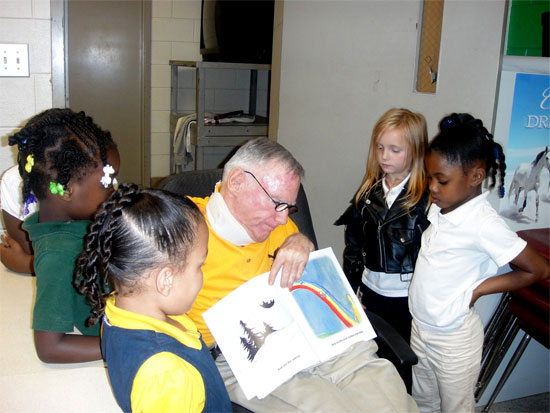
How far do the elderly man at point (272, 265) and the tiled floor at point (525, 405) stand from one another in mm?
1239

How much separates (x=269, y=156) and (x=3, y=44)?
1.45 meters

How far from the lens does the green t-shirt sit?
3.88ft

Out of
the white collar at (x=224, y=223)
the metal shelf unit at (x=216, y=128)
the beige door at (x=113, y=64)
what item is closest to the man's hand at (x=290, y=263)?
the white collar at (x=224, y=223)

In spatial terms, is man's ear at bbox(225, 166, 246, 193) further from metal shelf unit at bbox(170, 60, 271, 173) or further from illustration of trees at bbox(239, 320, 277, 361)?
metal shelf unit at bbox(170, 60, 271, 173)

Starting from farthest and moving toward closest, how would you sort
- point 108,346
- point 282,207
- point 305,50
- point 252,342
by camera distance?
point 305,50 < point 282,207 < point 252,342 < point 108,346

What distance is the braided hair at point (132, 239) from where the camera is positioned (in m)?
0.99

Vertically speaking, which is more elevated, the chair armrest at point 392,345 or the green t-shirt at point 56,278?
the green t-shirt at point 56,278

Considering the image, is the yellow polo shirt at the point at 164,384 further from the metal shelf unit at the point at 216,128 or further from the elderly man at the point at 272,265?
the metal shelf unit at the point at 216,128

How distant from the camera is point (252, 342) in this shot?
50.8 inches

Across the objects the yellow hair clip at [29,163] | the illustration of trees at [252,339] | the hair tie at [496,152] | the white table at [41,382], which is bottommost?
the white table at [41,382]

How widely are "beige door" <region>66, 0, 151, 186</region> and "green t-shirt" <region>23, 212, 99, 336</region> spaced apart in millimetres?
3785

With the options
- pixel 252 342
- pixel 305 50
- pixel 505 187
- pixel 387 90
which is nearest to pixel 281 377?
pixel 252 342

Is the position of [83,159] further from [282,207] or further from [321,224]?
[321,224]

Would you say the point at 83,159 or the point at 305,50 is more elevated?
the point at 305,50
